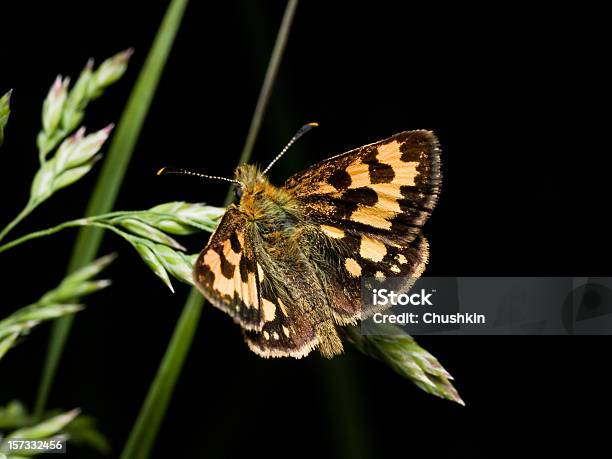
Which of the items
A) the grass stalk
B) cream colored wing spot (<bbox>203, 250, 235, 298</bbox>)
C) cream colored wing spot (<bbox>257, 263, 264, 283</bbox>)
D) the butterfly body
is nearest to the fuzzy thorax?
the butterfly body

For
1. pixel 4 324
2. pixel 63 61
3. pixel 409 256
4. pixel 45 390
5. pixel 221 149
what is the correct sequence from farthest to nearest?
pixel 221 149, pixel 63 61, pixel 45 390, pixel 409 256, pixel 4 324

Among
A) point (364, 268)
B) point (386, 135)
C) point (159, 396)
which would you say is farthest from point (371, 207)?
point (386, 135)

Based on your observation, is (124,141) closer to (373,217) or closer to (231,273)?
(231,273)

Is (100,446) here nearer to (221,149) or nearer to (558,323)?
(221,149)

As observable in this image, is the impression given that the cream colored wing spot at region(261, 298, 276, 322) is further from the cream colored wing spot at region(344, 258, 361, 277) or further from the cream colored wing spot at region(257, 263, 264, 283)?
the cream colored wing spot at region(344, 258, 361, 277)

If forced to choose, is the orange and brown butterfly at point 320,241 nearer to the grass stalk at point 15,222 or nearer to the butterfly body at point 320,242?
the butterfly body at point 320,242

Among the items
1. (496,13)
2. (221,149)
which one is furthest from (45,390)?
(496,13)

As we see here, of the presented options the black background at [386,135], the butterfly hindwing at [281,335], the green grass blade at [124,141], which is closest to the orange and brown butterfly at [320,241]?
the butterfly hindwing at [281,335]

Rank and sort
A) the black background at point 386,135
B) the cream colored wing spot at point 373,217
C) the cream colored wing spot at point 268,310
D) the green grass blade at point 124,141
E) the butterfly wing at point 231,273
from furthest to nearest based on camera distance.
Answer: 1. the black background at point 386,135
2. the green grass blade at point 124,141
3. the cream colored wing spot at point 373,217
4. the cream colored wing spot at point 268,310
5. the butterfly wing at point 231,273
